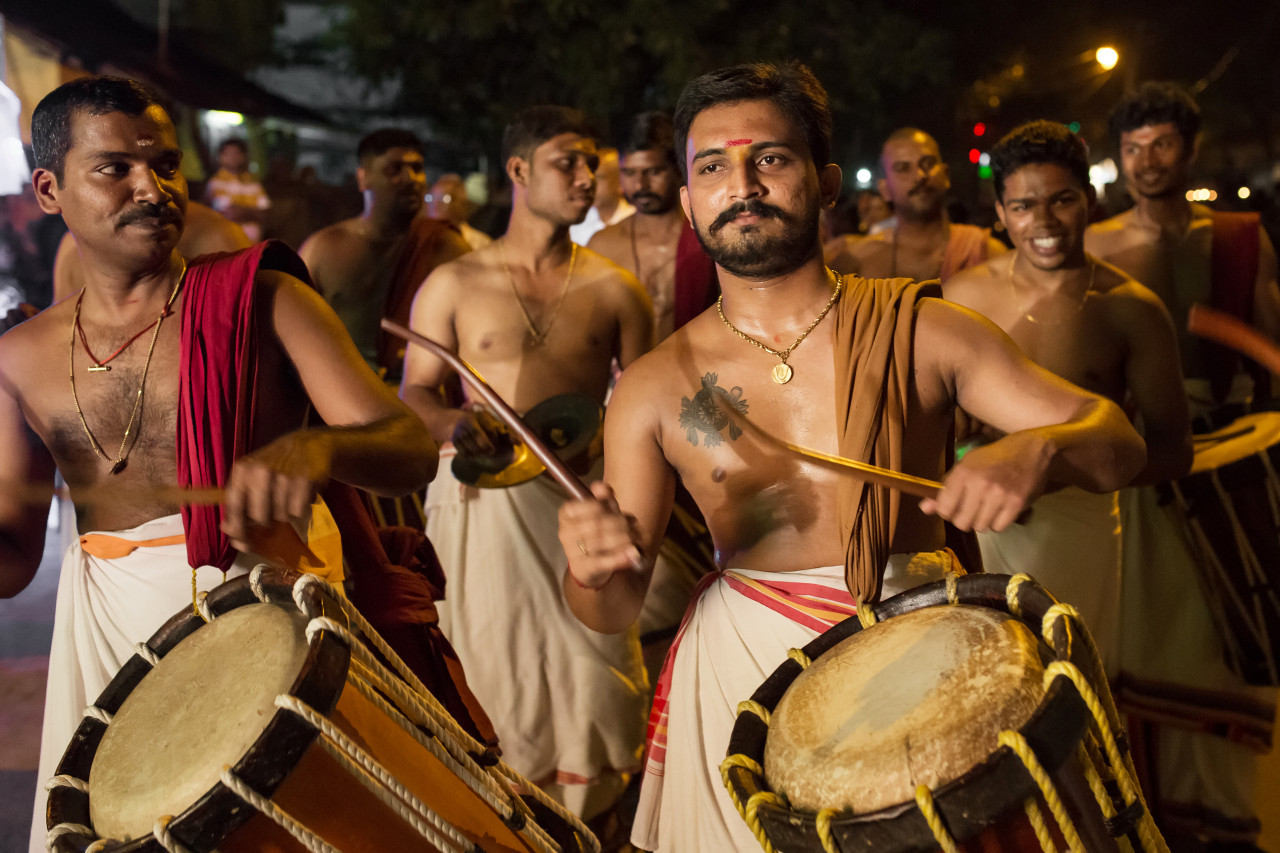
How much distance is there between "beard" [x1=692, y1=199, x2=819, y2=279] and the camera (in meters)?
2.45

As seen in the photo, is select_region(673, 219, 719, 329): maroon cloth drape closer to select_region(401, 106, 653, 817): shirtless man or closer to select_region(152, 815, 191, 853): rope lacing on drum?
select_region(401, 106, 653, 817): shirtless man

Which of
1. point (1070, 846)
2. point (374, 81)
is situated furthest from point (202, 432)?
point (374, 81)

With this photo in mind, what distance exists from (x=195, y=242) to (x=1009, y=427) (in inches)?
153

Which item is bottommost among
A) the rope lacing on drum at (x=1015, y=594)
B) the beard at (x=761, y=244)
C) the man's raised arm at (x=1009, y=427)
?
the rope lacing on drum at (x=1015, y=594)

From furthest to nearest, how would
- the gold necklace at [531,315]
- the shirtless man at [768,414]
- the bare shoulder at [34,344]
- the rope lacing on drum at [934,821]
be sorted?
the gold necklace at [531,315] < the bare shoulder at [34,344] < the shirtless man at [768,414] < the rope lacing on drum at [934,821]

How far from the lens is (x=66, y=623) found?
2.73 meters

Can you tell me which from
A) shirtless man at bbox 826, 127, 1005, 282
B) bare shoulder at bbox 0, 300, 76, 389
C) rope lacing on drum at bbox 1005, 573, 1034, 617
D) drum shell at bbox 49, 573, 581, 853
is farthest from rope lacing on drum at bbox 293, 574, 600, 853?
shirtless man at bbox 826, 127, 1005, 282

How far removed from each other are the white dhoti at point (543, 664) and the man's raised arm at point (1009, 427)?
224 centimetres

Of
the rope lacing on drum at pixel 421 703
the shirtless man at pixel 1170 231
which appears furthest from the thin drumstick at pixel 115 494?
the shirtless man at pixel 1170 231

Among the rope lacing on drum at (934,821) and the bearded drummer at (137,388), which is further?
the bearded drummer at (137,388)

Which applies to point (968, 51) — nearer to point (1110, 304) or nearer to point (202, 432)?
point (1110, 304)

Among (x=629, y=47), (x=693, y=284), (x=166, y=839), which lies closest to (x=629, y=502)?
(x=166, y=839)

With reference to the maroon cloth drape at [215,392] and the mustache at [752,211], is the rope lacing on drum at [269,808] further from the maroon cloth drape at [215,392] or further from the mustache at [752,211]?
the mustache at [752,211]

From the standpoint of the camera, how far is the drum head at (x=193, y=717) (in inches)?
72.6
